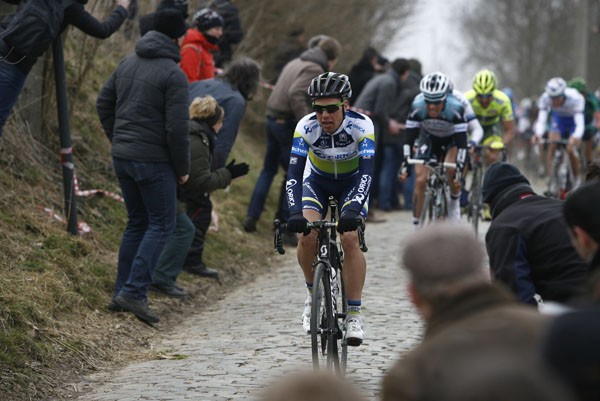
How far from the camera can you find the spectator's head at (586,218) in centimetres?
414

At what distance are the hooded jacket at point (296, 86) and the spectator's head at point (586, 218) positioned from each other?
10003 millimetres

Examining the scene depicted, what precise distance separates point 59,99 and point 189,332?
2.63 metres

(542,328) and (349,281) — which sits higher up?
(542,328)

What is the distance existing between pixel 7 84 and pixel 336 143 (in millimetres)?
2880

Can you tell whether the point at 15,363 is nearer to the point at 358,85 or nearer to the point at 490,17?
the point at 358,85

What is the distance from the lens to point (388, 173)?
19438 mm

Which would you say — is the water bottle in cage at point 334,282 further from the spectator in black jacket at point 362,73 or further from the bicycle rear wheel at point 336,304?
the spectator in black jacket at point 362,73

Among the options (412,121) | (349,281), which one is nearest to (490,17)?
(412,121)

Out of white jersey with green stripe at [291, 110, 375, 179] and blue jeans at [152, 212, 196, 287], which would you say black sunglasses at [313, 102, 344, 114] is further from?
blue jeans at [152, 212, 196, 287]

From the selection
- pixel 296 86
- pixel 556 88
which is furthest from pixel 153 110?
pixel 556 88

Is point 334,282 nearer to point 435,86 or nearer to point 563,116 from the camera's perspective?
point 435,86

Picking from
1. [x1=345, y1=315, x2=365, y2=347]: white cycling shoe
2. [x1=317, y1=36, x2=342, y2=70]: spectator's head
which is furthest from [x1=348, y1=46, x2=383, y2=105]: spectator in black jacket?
[x1=345, y1=315, x2=365, y2=347]: white cycling shoe

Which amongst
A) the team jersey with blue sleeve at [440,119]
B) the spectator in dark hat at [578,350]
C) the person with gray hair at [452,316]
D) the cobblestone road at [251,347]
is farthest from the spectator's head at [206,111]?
the spectator in dark hat at [578,350]

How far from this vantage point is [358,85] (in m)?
19.4
